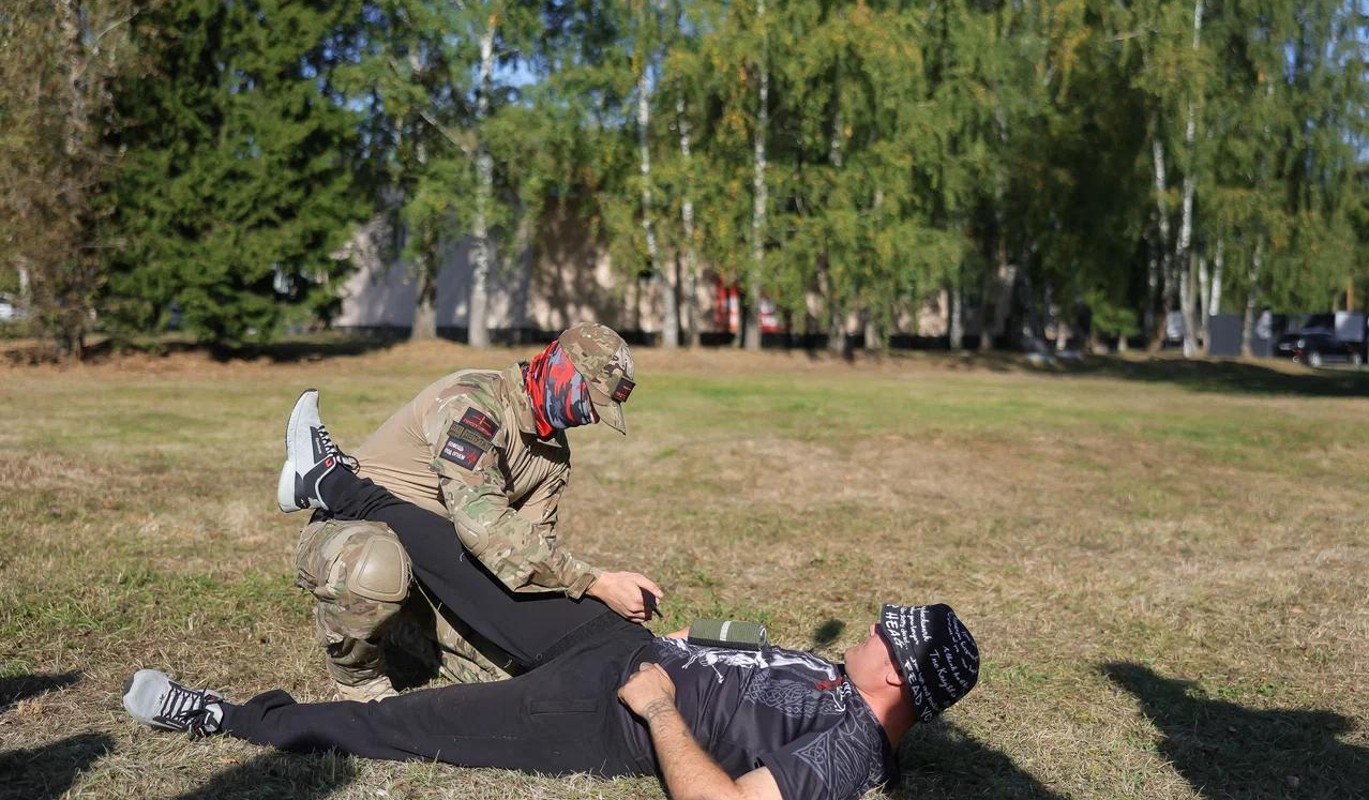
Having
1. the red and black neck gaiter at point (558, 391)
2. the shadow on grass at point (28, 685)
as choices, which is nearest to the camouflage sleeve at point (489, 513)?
the red and black neck gaiter at point (558, 391)

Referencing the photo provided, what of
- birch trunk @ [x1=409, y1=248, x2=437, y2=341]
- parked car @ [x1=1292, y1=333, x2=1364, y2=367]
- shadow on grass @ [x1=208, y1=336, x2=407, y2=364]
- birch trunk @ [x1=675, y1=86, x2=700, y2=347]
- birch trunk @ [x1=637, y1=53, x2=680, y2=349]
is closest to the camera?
shadow on grass @ [x1=208, y1=336, x2=407, y2=364]

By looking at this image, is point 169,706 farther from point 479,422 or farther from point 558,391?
point 558,391

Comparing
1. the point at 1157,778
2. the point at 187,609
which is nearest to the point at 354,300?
the point at 187,609

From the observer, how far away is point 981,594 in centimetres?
810

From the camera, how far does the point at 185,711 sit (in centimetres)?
492

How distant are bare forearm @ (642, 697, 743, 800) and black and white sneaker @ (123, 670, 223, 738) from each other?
1802mm

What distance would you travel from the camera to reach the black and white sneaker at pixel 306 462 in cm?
523

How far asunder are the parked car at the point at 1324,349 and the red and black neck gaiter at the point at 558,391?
46931 mm

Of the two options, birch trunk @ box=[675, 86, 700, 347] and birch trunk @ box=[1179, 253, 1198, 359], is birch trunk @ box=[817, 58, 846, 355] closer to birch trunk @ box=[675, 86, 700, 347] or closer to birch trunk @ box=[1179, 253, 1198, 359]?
birch trunk @ box=[675, 86, 700, 347]

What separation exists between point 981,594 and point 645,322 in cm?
3887

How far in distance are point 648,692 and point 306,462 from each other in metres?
1.85

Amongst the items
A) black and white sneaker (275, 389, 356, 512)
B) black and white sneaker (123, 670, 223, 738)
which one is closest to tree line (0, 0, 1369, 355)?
black and white sneaker (275, 389, 356, 512)

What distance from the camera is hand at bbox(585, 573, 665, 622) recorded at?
4.87m

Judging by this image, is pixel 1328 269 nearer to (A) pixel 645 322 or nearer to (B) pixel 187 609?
(A) pixel 645 322
